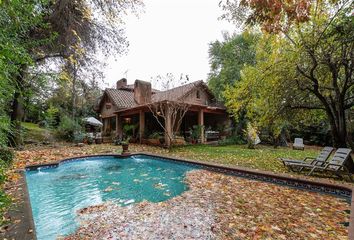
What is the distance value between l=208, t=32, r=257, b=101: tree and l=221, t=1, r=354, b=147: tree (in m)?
9.93

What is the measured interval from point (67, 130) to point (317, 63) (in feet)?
58.4

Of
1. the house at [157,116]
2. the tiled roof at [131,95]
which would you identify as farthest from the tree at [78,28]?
the tiled roof at [131,95]

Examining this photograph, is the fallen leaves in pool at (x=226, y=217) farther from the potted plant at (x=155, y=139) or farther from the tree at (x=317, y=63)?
the potted plant at (x=155, y=139)

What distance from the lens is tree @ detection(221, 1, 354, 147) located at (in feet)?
19.6

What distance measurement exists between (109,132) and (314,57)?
71.0 ft

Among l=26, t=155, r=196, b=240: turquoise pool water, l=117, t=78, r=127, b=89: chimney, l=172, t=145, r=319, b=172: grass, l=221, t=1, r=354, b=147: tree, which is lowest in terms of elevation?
l=26, t=155, r=196, b=240: turquoise pool water

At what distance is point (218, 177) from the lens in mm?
6910

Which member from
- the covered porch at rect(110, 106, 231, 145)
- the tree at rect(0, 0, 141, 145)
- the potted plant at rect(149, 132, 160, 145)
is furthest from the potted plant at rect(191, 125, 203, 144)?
the tree at rect(0, 0, 141, 145)

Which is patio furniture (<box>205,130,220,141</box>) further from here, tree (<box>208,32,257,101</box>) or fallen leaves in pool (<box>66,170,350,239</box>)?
fallen leaves in pool (<box>66,170,350,239</box>)

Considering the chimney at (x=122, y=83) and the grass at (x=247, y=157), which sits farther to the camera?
the chimney at (x=122, y=83)

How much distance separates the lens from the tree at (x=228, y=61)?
19.1m

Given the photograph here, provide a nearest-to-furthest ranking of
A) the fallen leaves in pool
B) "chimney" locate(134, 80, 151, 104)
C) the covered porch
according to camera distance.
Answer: the fallen leaves in pool < the covered porch < "chimney" locate(134, 80, 151, 104)

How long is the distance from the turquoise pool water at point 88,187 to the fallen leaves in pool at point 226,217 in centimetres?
44

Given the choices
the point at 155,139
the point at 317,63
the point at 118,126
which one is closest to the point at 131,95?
the point at 118,126
